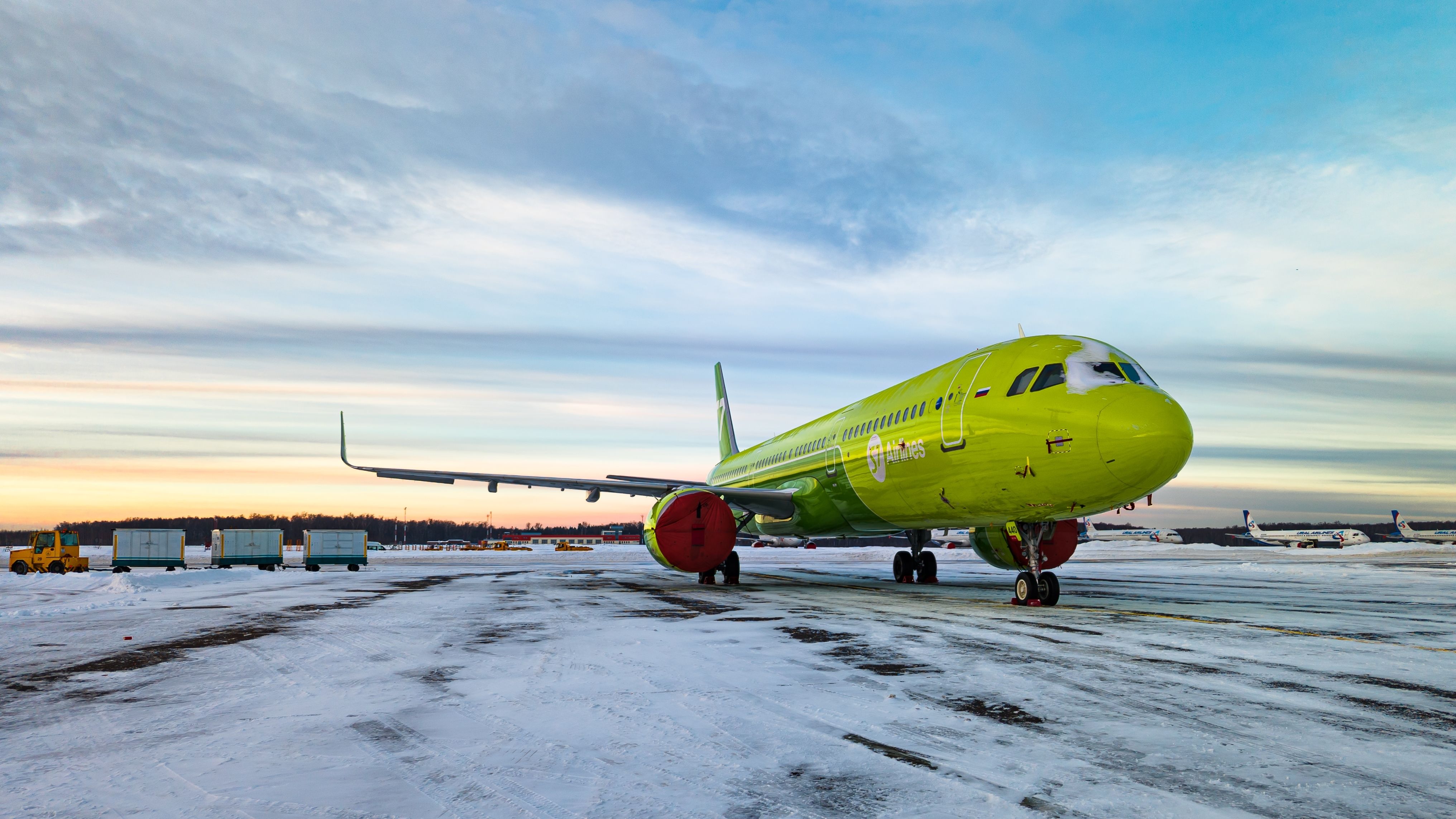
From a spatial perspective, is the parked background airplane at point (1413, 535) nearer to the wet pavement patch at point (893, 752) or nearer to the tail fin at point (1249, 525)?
the tail fin at point (1249, 525)

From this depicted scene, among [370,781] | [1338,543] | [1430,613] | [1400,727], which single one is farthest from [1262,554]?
[370,781]

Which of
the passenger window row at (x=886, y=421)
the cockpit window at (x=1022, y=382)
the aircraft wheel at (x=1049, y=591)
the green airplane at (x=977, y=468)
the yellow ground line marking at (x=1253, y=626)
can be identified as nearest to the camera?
the yellow ground line marking at (x=1253, y=626)

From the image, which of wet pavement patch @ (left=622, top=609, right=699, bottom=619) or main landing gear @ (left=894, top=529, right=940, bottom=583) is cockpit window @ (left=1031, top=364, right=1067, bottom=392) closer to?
wet pavement patch @ (left=622, top=609, right=699, bottom=619)

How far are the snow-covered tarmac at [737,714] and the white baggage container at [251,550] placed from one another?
25.6 meters

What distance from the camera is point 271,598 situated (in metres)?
17.2

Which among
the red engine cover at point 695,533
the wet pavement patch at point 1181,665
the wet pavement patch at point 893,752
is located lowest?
the wet pavement patch at point 1181,665

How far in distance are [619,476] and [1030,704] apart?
18.9m

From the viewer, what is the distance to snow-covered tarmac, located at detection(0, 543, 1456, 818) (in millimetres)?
3896

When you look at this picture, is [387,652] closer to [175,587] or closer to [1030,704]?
[1030,704]

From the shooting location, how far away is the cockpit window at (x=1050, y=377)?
1216cm

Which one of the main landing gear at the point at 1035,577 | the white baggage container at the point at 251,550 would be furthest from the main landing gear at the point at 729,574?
the white baggage container at the point at 251,550

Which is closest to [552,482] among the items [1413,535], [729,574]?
[729,574]

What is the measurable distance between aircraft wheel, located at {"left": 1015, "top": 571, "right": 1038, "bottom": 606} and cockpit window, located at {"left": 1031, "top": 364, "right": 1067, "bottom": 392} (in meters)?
3.45

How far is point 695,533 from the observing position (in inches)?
705
